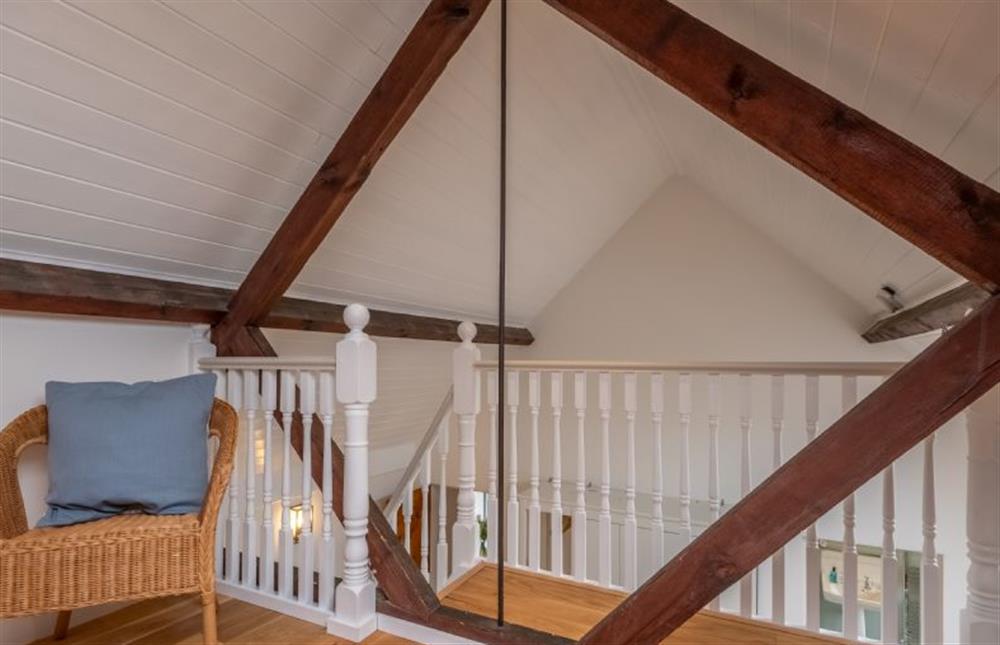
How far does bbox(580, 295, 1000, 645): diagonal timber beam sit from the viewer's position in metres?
1.28

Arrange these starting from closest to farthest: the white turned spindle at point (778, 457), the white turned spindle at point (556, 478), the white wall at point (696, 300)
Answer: the white turned spindle at point (778, 457), the white turned spindle at point (556, 478), the white wall at point (696, 300)

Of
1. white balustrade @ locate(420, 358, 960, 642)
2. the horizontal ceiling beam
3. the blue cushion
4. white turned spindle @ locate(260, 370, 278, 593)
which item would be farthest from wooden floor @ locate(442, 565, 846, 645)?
the horizontal ceiling beam

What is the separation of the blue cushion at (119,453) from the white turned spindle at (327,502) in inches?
16.5

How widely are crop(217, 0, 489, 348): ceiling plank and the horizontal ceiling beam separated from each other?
16 cm

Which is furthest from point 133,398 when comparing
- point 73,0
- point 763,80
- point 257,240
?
point 763,80

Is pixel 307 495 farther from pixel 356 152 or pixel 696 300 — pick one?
pixel 696 300

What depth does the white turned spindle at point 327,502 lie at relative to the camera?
2.09 metres

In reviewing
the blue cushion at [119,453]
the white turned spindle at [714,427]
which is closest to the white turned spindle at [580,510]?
the white turned spindle at [714,427]

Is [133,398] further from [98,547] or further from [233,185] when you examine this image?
[233,185]

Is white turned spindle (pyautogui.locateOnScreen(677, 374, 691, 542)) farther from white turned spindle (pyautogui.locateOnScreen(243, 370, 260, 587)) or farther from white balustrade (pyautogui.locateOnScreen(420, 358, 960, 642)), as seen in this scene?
white turned spindle (pyautogui.locateOnScreen(243, 370, 260, 587))

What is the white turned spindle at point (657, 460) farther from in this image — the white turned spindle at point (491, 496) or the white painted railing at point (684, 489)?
the white turned spindle at point (491, 496)

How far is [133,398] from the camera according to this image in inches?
74.9

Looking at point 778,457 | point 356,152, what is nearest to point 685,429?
point 778,457

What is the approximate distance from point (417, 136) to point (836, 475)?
2178 millimetres
